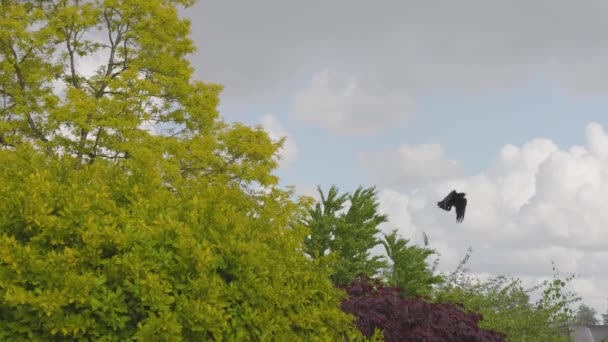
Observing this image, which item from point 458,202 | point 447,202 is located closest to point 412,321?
point 447,202

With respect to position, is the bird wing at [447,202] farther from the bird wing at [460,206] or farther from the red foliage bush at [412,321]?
the red foliage bush at [412,321]

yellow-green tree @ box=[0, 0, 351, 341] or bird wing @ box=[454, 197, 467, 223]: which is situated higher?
bird wing @ box=[454, 197, 467, 223]

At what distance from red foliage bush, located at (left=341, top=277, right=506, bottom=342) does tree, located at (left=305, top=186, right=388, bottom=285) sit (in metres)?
10.6

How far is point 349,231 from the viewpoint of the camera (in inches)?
952

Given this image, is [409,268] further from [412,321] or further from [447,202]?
[412,321]

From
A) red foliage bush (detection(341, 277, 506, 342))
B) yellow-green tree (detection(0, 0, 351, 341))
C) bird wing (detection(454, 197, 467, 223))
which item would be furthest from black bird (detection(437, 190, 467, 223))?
yellow-green tree (detection(0, 0, 351, 341))

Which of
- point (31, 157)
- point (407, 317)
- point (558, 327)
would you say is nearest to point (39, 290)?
point (31, 157)

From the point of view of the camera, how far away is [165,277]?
5.89 metres

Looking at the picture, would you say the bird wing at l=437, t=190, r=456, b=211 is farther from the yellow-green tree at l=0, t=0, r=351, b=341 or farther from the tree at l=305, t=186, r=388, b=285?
the yellow-green tree at l=0, t=0, r=351, b=341

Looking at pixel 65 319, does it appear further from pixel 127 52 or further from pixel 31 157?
pixel 127 52

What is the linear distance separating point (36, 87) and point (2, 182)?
1949 centimetres

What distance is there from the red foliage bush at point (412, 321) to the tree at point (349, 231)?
10588 mm

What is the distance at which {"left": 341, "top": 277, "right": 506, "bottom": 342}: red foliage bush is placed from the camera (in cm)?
1160

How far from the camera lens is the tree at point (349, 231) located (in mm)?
23703
